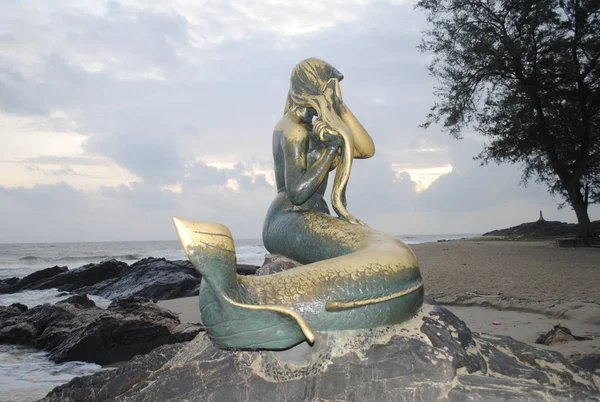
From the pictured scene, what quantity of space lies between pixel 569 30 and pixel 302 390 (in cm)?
1643

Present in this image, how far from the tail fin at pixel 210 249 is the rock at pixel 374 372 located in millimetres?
542

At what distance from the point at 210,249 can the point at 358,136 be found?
1.39m

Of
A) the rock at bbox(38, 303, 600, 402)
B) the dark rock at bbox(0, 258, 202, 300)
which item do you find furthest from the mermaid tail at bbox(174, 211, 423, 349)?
the dark rock at bbox(0, 258, 202, 300)

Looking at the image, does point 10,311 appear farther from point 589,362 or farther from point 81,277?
point 589,362

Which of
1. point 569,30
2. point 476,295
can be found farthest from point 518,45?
point 476,295

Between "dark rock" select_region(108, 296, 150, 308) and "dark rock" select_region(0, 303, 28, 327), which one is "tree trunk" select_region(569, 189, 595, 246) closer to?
"dark rock" select_region(108, 296, 150, 308)

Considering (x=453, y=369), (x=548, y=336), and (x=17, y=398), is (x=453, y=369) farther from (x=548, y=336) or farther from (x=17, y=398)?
(x=17, y=398)

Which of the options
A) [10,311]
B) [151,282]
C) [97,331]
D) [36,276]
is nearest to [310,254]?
[97,331]

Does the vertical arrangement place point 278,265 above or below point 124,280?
above

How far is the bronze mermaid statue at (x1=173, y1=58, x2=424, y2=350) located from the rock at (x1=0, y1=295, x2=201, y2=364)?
372cm

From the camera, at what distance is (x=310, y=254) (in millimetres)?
2832

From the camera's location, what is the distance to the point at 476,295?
785 centimetres

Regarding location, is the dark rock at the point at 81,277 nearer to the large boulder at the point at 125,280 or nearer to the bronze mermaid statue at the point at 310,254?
the large boulder at the point at 125,280

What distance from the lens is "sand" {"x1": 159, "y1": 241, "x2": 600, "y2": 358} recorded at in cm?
574
